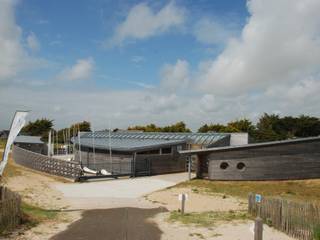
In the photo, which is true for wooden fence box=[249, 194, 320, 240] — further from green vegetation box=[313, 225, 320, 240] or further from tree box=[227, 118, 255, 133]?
tree box=[227, 118, 255, 133]

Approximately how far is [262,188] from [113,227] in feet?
47.8

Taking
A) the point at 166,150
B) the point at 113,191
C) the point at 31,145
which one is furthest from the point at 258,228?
the point at 31,145

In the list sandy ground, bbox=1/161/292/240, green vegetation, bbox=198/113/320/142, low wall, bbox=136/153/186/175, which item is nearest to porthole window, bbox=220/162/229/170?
sandy ground, bbox=1/161/292/240

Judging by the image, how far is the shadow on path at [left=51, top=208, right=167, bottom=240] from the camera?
450 inches

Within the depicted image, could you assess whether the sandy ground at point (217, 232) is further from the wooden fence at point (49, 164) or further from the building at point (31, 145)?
the building at point (31, 145)

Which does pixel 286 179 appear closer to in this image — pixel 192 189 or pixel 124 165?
pixel 192 189

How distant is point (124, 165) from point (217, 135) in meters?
12.8

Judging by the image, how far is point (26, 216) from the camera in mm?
13328

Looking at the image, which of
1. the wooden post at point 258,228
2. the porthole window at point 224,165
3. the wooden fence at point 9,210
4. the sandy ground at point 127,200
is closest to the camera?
the wooden post at point 258,228

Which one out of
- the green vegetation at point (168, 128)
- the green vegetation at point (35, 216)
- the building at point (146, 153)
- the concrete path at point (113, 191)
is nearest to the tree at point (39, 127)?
the green vegetation at point (168, 128)

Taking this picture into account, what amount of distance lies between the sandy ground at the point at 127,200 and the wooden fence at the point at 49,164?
1040 millimetres

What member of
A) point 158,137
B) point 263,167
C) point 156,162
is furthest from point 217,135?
point 263,167

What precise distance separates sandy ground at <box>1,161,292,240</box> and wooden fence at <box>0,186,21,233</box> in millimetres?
554

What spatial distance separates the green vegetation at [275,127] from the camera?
77250 mm
